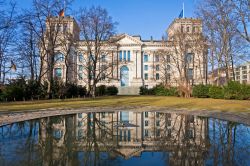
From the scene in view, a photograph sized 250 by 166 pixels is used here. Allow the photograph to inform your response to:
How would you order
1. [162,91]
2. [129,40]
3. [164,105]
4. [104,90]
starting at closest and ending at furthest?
1. [164,105]
2. [162,91]
3. [104,90]
4. [129,40]

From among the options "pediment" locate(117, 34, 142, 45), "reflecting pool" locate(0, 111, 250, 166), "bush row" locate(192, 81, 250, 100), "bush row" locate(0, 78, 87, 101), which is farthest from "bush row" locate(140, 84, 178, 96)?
"reflecting pool" locate(0, 111, 250, 166)

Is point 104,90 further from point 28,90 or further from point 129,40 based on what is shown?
point 129,40

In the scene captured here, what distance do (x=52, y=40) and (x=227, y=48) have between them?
72.1 ft

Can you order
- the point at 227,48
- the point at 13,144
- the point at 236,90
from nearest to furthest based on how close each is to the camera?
the point at 13,144, the point at 236,90, the point at 227,48

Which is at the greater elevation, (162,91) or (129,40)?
(129,40)

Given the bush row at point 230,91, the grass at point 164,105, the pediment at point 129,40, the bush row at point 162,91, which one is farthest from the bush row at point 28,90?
the pediment at point 129,40

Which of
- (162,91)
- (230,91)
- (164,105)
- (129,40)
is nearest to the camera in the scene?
(164,105)

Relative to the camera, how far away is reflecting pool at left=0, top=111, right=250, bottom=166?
16.3 ft

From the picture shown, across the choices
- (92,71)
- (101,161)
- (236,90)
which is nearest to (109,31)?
(92,71)

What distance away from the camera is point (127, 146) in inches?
247

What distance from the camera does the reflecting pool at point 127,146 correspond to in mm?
4953

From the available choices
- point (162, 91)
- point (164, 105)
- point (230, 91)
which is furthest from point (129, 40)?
point (164, 105)

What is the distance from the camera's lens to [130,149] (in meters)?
5.93

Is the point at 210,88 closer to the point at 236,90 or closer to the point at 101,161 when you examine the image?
the point at 236,90
